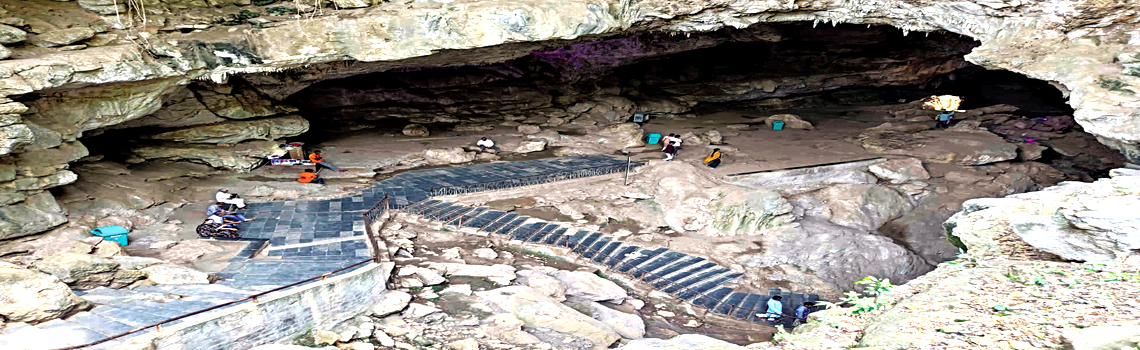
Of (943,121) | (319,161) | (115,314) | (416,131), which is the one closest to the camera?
(115,314)

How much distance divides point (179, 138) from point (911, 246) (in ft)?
55.5

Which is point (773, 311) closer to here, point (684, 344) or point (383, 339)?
point (684, 344)

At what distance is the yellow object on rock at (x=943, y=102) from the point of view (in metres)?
23.2

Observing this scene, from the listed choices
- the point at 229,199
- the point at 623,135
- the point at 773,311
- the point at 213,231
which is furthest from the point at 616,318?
Answer: the point at 623,135

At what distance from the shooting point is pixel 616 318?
9938 millimetres

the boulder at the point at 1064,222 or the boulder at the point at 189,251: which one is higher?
the boulder at the point at 1064,222

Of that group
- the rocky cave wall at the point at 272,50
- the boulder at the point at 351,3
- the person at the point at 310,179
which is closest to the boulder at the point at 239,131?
the rocky cave wall at the point at 272,50

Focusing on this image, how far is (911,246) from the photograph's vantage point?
538 inches

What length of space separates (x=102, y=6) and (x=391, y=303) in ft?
25.1

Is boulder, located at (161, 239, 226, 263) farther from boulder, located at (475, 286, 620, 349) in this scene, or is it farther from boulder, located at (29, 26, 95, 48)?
boulder, located at (475, 286, 620, 349)

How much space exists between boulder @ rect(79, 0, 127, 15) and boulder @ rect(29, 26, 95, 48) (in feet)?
1.27

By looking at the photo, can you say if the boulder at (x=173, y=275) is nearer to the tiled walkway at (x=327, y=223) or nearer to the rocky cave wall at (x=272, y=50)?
the tiled walkway at (x=327, y=223)

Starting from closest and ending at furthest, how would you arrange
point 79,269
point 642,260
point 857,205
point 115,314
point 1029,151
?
point 115,314, point 79,269, point 642,260, point 857,205, point 1029,151

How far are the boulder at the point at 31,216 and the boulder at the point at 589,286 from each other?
866 cm
